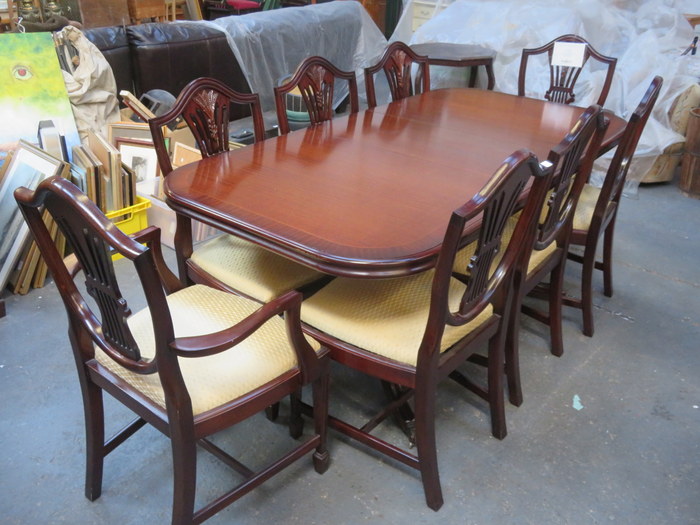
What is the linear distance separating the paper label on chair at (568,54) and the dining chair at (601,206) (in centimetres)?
70

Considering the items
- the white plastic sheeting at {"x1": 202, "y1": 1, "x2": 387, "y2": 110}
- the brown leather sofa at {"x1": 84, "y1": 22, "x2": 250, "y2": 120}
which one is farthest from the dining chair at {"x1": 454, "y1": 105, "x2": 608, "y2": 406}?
the white plastic sheeting at {"x1": 202, "y1": 1, "x2": 387, "y2": 110}

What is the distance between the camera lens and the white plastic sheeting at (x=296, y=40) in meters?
4.19

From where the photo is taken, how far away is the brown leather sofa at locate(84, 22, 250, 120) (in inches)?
136

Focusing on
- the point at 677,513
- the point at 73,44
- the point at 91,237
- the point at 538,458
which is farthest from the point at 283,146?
the point at 73,44

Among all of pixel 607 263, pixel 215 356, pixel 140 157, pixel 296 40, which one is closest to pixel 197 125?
pixel 215 356

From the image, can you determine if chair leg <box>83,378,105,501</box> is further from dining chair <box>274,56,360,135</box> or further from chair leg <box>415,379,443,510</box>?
dining chair <box>274,56,360,135</box>

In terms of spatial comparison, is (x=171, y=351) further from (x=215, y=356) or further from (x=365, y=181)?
(x=365, y=181)

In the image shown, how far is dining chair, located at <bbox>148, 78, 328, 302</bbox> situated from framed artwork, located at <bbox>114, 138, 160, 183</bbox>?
114cm

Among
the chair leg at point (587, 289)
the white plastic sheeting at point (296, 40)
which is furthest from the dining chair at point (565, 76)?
the white plastic sheeting at point (296, 40)

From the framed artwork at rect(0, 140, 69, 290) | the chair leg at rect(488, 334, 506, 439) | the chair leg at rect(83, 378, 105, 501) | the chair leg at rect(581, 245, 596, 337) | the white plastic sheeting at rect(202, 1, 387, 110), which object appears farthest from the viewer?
the white plastic sheeting at rect(202, 1, 387, 110)

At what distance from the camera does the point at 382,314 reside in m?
1.61

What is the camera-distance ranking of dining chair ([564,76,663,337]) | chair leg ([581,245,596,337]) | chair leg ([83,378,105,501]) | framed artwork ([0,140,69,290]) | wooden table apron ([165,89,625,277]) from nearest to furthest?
wooden table apron ([165,89,625,277]) < chair leg ([83,378,105,501]) < dining chair ([564,76,663,337]) < chair leg ([581,245,596,337]) < framed artwork ([0,140,69,290])

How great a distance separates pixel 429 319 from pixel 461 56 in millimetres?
2777

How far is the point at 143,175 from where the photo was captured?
3059 millimetres
